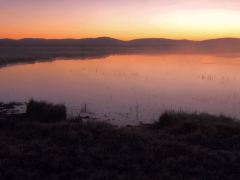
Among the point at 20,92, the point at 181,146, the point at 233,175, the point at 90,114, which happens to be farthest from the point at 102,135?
the point at 20,92

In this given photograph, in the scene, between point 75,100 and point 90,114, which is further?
point 75,100

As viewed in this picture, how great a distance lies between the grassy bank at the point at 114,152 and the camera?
9047 millimetres

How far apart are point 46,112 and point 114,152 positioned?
294 inches

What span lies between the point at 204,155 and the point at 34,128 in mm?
6217

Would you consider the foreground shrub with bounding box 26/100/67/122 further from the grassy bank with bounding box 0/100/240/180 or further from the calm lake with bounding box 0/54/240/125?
the grassy bank with bounding box 0/100/240/180

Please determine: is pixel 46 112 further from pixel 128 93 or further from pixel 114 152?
pixel 128 93

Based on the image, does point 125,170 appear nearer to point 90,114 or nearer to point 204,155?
point 204,155

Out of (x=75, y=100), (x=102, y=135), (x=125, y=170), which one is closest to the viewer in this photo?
(x=125, y=170)

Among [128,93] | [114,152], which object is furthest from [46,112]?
[128,93]

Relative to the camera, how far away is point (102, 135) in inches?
485

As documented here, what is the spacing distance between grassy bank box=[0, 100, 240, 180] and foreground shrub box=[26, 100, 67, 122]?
8.77 feet

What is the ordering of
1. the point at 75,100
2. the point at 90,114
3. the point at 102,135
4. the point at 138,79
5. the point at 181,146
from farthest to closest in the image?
the point at 138,79 → the point at 75,100 → the point at 90,114 → the point at 102,135 → the point at 181,146

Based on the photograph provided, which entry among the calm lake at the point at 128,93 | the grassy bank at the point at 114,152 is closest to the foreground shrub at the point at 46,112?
the calm lake at the point at 128,93

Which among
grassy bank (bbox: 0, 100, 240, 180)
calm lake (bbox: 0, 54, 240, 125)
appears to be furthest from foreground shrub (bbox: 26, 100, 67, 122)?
grassy bank (bbox: 0, 100, 240, 180)
